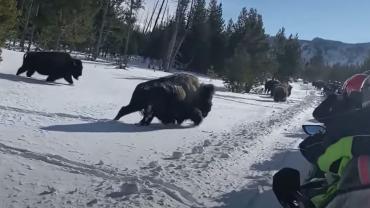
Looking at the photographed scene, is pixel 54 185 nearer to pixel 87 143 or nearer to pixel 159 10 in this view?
pixel 87 143

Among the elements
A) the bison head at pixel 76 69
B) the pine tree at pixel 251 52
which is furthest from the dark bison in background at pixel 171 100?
the pine tree at pixel 251 52

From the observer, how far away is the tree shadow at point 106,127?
9859 mm

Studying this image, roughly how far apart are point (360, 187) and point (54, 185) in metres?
4.27

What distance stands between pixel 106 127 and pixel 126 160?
3180mm

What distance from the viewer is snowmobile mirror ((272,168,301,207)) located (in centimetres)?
363

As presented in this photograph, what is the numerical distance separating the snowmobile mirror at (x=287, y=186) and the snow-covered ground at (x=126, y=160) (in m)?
2.21

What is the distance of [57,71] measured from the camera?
69.8 feet

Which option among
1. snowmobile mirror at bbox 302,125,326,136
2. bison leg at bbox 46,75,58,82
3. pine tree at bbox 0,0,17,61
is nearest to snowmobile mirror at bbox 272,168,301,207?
snowmobile mirror at bbox 302,125,326,136

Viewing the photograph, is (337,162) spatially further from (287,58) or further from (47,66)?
(287,58)

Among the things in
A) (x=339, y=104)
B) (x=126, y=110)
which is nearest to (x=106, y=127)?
Answer: (x=126, y=110)

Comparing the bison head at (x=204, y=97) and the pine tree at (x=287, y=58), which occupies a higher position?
the pine tree at (x=287, y=58)

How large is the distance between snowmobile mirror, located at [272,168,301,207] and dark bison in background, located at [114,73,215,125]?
27.7ft

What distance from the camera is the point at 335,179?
317 cm

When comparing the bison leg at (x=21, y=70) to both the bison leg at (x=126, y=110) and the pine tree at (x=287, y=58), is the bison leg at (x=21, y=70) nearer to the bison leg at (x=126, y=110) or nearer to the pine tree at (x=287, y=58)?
the bison leg at (x=126, y=110)
